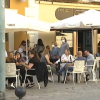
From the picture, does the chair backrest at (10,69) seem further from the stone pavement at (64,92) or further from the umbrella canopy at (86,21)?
the umbrella canopy at (86,21)

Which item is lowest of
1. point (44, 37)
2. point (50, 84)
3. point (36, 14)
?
point (50, 84)

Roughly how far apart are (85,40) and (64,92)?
1193cm

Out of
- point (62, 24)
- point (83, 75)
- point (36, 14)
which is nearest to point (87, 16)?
point (62, 24)

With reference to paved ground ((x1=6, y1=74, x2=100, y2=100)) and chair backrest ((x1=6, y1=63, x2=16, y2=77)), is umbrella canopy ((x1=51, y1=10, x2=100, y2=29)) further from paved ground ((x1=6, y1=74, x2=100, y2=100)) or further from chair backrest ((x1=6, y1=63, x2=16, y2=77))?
chair backrest ((x1=6, y1=63, x2=16, y2=77))

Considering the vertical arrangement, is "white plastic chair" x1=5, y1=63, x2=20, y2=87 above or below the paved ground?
above

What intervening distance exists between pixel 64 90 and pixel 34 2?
972cm

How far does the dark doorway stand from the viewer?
2244 cm

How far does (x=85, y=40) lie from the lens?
22.7m

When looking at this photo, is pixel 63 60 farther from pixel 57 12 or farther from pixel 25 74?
pixel 57 12

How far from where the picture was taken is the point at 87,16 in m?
14.2

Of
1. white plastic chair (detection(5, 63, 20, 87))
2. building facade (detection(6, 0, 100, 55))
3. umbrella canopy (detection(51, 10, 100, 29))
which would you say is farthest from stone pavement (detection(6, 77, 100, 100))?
building facade (detection(6, 0, 100, 55))

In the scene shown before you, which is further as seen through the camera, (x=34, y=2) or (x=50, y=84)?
(x=34, y=2)

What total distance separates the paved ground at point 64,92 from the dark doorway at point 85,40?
370 inches

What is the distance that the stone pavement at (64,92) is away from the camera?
10117mm
